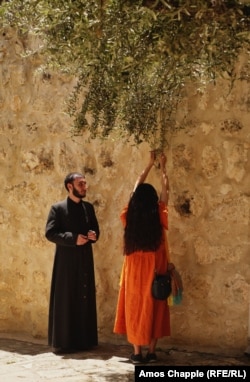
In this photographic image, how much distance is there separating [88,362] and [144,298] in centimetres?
79

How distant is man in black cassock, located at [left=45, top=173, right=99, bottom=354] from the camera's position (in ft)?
19.0

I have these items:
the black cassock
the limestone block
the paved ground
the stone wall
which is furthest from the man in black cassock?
the limestone block

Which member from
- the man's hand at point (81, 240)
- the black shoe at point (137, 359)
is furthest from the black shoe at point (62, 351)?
the man's hand at point (81, 240)

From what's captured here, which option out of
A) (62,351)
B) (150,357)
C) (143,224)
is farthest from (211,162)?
(62,351)

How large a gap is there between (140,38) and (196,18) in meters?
0.42

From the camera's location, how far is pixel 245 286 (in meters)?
5.46

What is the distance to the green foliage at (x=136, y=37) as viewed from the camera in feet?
12.6

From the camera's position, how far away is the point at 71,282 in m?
5.84

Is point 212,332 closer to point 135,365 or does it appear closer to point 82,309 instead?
point 135,365

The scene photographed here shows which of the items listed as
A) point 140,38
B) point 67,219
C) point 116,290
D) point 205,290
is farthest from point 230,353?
point 140,38

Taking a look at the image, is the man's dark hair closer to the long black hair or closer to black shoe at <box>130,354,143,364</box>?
the long black hair

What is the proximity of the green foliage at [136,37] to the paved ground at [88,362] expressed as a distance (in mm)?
2192

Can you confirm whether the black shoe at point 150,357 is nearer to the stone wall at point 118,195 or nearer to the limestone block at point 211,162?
the stone wall at point 118,195

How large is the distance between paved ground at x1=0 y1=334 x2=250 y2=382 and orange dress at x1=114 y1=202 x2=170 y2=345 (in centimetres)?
29
